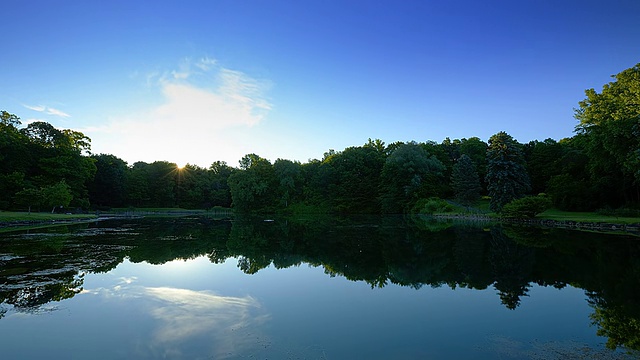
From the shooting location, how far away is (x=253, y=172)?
75625mm

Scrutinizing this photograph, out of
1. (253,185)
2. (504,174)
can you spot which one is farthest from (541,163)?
(253,185)

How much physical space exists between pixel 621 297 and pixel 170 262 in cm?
1407

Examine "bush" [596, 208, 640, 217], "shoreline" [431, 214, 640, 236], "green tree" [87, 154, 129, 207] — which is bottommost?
"shoreline" [431, 214, 640, 236]

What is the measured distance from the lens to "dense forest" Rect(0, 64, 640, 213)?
35.8 metres

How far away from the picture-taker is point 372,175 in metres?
75.4

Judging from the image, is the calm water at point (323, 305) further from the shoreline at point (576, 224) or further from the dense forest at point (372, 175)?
the dense forest at point (372, 175)

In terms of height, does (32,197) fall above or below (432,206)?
above

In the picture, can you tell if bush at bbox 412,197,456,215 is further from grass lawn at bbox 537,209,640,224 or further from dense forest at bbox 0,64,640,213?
grass lawn at bbox 537,209,640,224

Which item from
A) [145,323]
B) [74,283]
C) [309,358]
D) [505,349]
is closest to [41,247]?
[74,283]

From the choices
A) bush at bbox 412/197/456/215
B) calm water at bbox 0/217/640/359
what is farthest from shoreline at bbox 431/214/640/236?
calm water at bbox 0/217/640/359

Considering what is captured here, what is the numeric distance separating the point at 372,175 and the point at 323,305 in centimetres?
6814

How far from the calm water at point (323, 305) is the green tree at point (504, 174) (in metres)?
24.7

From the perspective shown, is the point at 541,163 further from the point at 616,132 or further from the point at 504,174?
the point at 616,132

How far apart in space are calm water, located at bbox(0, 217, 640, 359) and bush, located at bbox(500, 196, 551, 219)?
18324mm
